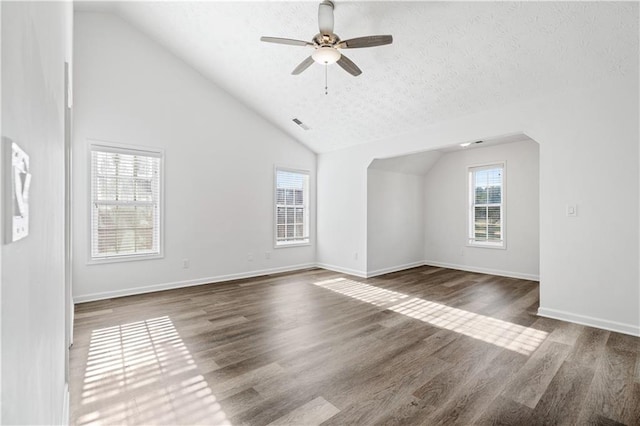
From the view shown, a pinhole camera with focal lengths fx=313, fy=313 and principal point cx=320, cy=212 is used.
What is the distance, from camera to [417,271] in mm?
6508

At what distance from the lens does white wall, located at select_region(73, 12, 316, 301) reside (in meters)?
4.27

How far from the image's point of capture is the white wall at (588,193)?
3.19m

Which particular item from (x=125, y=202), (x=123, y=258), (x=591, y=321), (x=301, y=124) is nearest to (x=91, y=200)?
(x=125, y=202)

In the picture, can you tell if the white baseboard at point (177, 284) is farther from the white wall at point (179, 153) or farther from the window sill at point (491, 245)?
the window sill at point (491, 245)

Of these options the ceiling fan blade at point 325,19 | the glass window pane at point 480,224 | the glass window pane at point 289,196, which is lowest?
the glass window pane at point 480,224

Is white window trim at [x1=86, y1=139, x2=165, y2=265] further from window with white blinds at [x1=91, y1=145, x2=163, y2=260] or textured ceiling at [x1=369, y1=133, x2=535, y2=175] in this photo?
textured ceiling at [x1=369, y1=133, x2=535, y2=175]

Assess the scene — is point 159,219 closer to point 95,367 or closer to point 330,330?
point 95,367

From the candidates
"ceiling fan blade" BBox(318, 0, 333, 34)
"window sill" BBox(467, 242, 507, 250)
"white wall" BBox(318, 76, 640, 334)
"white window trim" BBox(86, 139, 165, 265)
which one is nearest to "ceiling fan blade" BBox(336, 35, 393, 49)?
"ceiling fan blade" BBox(318, 0, 333, 34)

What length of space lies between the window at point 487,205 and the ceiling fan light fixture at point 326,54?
182 inches

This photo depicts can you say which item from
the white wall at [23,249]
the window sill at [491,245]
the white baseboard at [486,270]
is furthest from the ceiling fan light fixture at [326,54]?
the white baseboard at [486,270]

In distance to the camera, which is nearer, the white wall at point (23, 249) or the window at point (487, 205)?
the white wall at point (23, 249)

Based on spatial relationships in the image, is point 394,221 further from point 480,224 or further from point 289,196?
point 289,196

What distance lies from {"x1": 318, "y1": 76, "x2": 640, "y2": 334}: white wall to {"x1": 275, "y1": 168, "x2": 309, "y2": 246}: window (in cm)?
364

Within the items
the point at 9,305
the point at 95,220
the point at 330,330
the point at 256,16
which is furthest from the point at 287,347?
the point at 256,16
